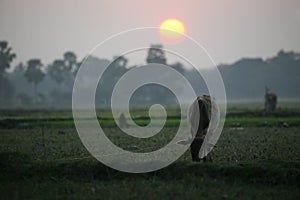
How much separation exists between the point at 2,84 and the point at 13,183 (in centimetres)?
8585

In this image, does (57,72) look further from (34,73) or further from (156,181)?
(156,181)

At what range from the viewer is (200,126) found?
13922 mm

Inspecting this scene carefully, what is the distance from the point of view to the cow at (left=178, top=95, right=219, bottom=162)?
1368 centimetres

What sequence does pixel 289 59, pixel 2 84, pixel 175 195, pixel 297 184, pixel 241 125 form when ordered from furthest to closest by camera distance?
1. pixel 289 59
2. pixel 2 84
3. pixel 241 125
4. pixel 297 184
5. pixel 175 195

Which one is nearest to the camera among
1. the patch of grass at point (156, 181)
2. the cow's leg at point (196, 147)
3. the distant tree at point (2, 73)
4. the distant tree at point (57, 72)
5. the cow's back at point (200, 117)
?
the patch of grass at point (156, 181)

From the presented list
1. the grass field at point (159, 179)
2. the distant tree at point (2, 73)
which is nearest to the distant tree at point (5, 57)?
the distant tree at point (2, 73)

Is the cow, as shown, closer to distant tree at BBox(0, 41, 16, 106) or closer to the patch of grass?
the patch of grass

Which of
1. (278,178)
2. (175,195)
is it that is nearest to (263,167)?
(278,178)

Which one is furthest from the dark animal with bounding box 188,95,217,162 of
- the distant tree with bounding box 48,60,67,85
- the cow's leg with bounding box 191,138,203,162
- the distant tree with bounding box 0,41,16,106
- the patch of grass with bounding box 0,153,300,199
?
the distant tree with bounding box 48,60,67,85

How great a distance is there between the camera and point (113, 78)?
97.5 metres

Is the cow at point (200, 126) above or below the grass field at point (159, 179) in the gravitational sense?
above

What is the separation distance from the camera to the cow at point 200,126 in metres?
13.7

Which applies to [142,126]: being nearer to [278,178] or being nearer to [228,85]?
[278,178]

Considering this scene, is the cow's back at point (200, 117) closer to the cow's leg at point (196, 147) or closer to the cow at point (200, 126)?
the cow at point (200, 126)
